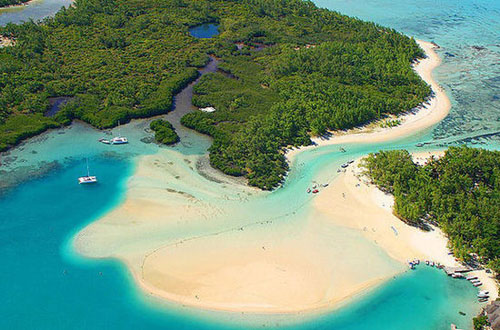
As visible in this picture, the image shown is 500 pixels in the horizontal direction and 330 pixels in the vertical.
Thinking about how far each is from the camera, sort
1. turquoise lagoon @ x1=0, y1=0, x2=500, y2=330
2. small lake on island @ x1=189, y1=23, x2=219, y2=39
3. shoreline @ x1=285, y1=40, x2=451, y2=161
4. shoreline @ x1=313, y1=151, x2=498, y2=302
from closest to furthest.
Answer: turquoise lagoon @ x1=0, y1=0, x2=500, y2=330 → shoreline @ x1=313, y1=151, x2=498, y2=302 → shoreline @ x1=285, y1=40, x2=451, y2=161 → small lake on island @ x1=189, y1=23, x2=219, y2=39

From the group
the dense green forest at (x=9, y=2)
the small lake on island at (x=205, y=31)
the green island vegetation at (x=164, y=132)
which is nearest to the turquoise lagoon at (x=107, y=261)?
the green island vegetation at (x=164, y=132)

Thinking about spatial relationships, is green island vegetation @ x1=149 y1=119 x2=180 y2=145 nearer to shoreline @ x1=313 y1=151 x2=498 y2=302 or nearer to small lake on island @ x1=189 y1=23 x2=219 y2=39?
shoreline @ x1=313 y1=151 x2=498 y2=302

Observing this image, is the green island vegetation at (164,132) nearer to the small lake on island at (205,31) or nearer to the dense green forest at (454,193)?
the dense green forest at (454,193)

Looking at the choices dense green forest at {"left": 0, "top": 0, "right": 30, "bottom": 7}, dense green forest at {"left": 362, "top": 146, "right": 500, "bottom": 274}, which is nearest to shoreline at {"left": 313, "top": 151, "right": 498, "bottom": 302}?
dense green forest at {"left": 362, "top": 146, "right": 500, "bottom": 274}

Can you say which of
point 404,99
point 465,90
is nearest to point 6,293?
point 404,99

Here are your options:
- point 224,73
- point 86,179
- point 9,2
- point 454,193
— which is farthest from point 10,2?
point 454,193

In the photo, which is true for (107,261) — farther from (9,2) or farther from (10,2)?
(10,2)

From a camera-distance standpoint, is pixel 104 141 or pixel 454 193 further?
pixel 104 141
